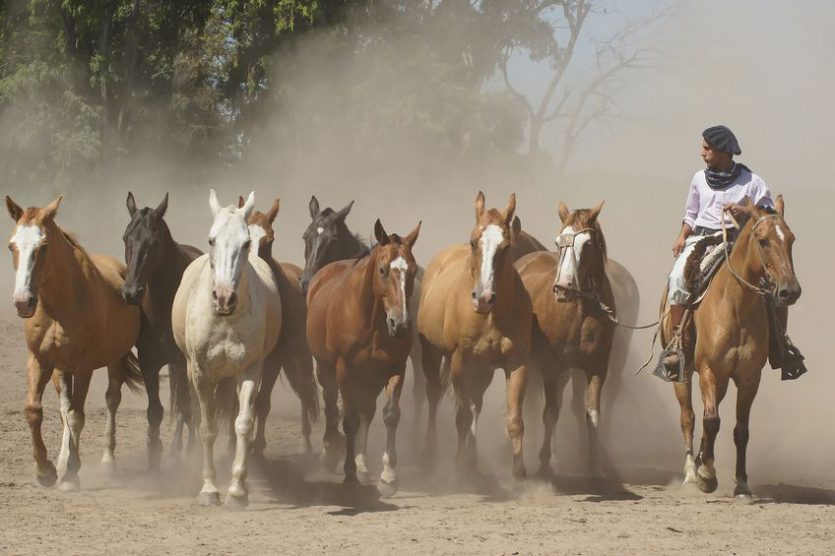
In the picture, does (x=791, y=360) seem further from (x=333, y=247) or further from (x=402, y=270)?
(x=333, y=247)

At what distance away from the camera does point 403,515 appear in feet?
28.8

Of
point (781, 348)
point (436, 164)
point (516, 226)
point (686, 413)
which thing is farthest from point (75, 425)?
point (436, 164)

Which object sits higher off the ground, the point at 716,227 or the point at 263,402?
the point at 716,227

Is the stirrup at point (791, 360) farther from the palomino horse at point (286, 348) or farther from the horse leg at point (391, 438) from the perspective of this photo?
the palomino horse at point (286, 348)

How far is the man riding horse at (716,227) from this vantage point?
375 inches

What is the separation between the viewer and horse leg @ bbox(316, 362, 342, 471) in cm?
1099

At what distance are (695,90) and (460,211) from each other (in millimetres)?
7912

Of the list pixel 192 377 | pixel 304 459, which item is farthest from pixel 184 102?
pixel 192 377

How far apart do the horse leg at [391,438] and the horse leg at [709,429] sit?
2.26 metres

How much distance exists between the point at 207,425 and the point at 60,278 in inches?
63.6

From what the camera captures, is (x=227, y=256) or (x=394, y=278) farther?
(x=394, y=278)

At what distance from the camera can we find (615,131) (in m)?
37.7

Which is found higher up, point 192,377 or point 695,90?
point 695,90

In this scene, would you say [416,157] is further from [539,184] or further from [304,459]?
[304,459]
